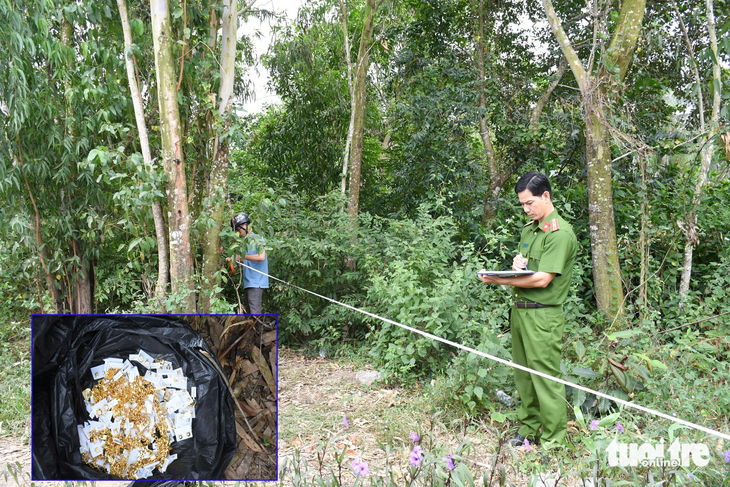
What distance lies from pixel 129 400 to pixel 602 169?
177 inches

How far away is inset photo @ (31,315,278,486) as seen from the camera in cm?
139

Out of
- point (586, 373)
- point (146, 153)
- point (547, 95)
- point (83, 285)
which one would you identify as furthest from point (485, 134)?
point (83, 285)

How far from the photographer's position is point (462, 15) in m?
7.16

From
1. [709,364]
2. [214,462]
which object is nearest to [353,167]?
[709,364]

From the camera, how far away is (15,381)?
4.20 metres

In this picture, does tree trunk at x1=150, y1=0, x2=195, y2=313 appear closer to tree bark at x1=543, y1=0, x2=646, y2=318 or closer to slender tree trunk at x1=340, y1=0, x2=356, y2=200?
slender tree trunk at x1=340, y1=0, x2=356, y2=200

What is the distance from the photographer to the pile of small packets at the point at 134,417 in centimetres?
137

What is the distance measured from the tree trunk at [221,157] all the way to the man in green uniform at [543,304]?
2206 millimetres

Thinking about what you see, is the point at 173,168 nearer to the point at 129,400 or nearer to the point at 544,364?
the point at 129,400

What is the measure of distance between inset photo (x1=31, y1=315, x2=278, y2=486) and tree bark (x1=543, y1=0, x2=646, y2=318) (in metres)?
4.06

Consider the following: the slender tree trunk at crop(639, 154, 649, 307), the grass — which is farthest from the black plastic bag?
the slender tree trunk at crop(639, 154, 649, 307)

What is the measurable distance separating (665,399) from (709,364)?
91 cm

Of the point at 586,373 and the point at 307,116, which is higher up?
the point at 307,116

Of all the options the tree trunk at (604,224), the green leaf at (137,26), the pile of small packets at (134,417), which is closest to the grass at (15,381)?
the pile of small packets at (134,417)
